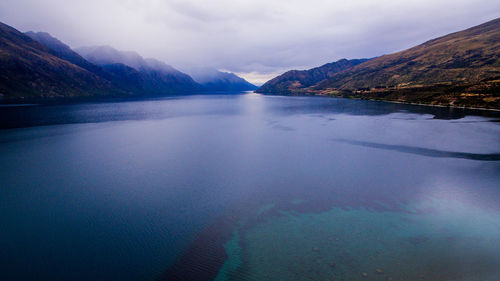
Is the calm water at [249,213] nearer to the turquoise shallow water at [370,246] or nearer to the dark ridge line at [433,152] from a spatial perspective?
the turquoise shallow water at [370,246]

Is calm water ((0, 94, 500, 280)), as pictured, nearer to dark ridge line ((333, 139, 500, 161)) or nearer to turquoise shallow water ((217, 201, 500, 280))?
turquoise shallow water ((217, 201, 500, 280))

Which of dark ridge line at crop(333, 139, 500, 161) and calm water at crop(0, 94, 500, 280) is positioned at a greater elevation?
dark ridge line at crop(333, 139, 500, 161)

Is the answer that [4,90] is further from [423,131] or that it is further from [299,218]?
[423,131]

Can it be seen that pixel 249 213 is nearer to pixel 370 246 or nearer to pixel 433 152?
pixel 370 246

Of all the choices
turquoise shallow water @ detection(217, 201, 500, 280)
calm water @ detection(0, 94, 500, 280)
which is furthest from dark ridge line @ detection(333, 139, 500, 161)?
turquoise shallow water @ detection(217, 201, 500, 280)

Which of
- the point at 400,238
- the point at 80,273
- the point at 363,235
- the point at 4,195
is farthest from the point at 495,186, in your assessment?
the point at 4,195

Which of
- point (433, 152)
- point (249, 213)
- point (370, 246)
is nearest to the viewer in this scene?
point (370, 246)

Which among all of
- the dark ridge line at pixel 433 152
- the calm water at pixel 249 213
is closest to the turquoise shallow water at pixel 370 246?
the calm water at pixel 249 213

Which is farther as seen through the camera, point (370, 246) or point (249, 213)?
point (249, 213)

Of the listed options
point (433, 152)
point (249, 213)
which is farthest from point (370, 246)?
point (433, 152)
